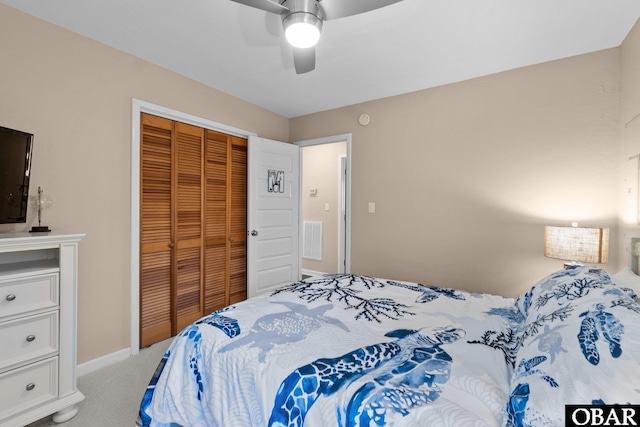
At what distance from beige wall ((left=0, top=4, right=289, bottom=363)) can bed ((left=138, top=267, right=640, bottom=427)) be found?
1.27 meters

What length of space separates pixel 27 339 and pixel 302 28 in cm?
221

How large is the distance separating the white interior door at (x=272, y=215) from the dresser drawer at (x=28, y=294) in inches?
72.6

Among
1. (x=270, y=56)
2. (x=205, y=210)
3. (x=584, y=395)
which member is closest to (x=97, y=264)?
(x=205, y=210)

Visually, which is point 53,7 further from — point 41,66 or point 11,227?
point 11,227

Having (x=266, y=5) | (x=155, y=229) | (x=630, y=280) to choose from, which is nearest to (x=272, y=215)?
(x=155, y=229)

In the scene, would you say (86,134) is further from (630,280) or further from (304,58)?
(630,280)

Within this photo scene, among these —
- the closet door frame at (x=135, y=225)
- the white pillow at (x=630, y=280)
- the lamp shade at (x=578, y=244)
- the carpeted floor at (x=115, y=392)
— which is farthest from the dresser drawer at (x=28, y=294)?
the lamp shade at (x=578, y=244)

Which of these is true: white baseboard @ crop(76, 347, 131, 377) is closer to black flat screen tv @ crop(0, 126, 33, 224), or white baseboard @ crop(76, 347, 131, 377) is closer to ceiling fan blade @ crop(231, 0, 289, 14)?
black flat screen tv @ crop(0, 126, 33, 224)

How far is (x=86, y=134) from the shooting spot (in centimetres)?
220

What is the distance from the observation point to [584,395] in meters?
0.70

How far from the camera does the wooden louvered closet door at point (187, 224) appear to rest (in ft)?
8.57

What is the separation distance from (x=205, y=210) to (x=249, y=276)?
0.90 meters

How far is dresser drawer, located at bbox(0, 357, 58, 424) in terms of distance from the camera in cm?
150

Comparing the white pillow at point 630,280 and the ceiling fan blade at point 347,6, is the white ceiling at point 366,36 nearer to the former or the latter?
the ceiling fan blade at point 347,6
